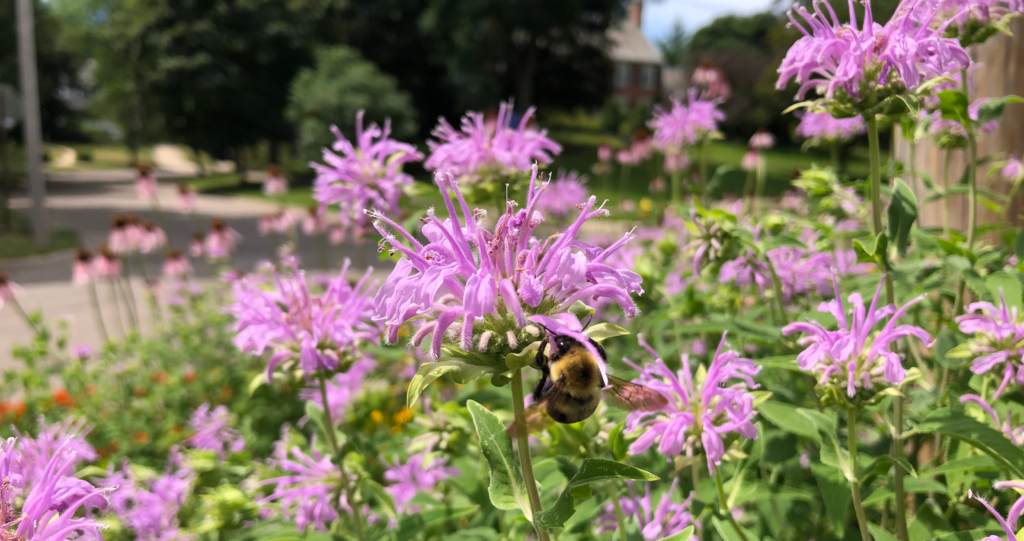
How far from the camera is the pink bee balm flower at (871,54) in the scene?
1.16 metres

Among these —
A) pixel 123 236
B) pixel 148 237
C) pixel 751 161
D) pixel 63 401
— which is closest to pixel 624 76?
pixel 751 161

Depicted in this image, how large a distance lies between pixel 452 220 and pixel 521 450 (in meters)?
0.33

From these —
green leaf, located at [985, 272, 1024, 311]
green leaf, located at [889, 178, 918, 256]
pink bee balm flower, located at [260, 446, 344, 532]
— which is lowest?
pink bee balm flower, located at [260, 446, 344, 532]

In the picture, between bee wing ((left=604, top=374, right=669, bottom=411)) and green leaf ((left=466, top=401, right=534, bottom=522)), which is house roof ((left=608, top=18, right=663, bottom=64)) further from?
green leaf ((left=466, top=401, right=534, bottom=522))

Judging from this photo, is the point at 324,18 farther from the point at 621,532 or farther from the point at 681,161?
the point at 621,532

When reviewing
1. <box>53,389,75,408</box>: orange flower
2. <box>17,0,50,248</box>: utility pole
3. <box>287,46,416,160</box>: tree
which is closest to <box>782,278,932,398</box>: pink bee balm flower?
<box>53,389,75,408</box>: orange flower

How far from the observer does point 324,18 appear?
23.2 metres

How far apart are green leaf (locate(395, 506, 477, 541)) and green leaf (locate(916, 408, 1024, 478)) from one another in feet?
3.13

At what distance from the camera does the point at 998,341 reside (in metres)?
1.21

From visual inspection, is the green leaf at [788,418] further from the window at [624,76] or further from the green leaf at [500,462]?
the window at [624,76]

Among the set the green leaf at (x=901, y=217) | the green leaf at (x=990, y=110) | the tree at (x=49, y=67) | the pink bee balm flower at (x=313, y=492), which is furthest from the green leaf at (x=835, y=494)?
the tree at (x=49, y=67)

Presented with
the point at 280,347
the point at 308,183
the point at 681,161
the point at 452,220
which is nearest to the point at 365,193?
the point at 280,347

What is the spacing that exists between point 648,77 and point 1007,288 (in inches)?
1758

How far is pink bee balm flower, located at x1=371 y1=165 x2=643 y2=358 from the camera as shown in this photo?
2.63 ft
